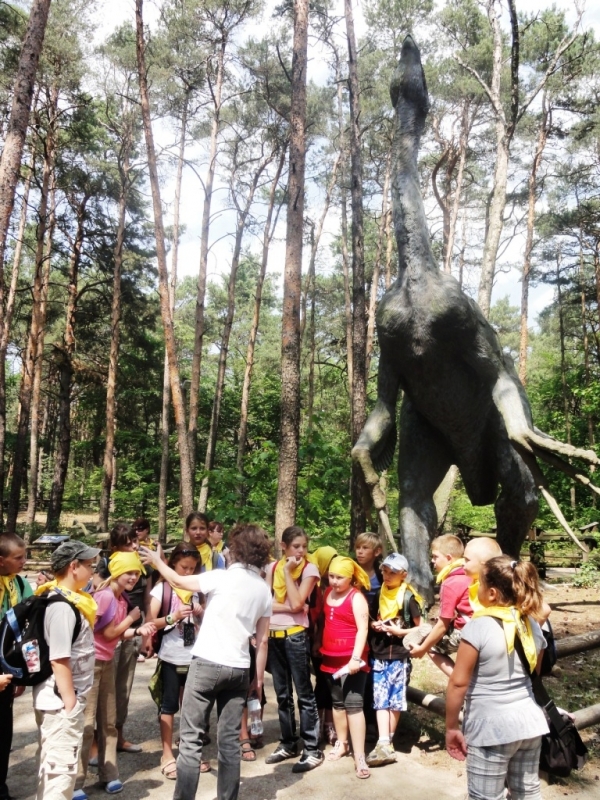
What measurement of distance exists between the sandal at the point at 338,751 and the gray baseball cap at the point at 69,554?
1887 millimetres

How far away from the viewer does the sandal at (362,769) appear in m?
3.35

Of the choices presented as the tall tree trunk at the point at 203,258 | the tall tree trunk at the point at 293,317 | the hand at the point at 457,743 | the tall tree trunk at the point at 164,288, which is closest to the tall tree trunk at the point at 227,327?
the tall tree trunk at the point at 203,258

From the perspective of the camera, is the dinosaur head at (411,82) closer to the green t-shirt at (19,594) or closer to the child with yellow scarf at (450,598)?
the child with yellow scarf at (450,598)

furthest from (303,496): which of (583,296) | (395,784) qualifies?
(583,296)

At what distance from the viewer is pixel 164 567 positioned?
301 centimetres

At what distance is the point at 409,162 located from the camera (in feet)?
14.4

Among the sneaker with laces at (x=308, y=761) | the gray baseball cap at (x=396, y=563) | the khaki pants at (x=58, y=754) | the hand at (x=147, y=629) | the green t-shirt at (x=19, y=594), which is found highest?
the gray baseball cap at (x=396, y=563)

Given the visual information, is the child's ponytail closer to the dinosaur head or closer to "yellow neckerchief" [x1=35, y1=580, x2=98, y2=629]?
"yellow neckerchief" [x1=35, y1=580, x2=98, y2=629]

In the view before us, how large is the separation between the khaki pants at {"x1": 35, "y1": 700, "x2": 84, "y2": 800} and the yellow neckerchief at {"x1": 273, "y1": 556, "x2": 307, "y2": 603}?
146 cm

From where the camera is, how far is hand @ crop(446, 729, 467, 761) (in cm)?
233

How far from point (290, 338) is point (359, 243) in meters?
4.26

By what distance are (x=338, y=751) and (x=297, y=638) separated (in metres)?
0.65

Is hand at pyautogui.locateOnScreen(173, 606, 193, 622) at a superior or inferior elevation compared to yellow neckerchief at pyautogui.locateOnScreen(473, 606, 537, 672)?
inferior

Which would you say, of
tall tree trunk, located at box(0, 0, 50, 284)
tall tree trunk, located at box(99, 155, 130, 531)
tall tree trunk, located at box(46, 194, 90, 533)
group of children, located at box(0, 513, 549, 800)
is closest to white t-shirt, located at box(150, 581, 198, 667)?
group of children, located at box(0, 513, 549, 800)
